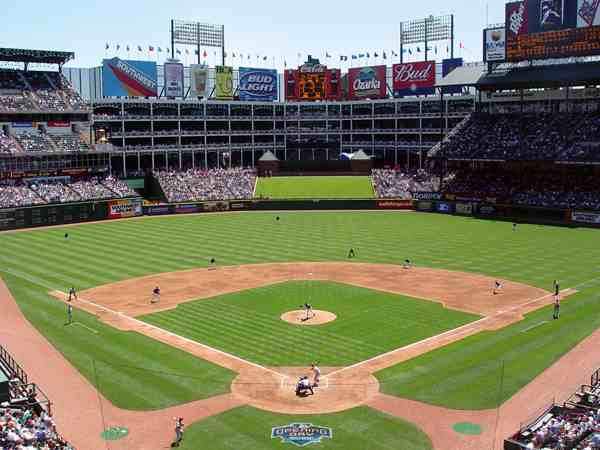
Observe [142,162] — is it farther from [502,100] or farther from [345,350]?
[345,350]

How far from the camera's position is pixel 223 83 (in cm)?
11706

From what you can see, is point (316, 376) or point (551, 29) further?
point (551, 29)

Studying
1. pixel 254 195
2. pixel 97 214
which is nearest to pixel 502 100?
pixel 254 195

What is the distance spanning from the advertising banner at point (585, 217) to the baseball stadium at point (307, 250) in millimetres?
224

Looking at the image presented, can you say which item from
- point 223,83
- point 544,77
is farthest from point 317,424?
point 223,83

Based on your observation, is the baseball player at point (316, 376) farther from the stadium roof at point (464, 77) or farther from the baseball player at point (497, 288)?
the stadium roof at point (464, 77)

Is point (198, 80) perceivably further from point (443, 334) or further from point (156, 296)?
point (443, 334)

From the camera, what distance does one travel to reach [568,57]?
272 ft

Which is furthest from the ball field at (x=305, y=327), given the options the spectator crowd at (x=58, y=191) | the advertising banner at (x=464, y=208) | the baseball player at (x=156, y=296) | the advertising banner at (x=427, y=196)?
the advertising banner at (x=427, y=196)

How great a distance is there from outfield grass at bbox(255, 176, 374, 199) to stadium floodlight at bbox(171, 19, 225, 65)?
99.5 feet

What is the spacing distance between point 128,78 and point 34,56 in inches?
596

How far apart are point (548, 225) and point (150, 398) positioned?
58.8 m

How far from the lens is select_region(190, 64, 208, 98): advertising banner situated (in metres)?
113

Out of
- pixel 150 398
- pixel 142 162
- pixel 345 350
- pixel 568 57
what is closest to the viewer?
pixel 150 398
